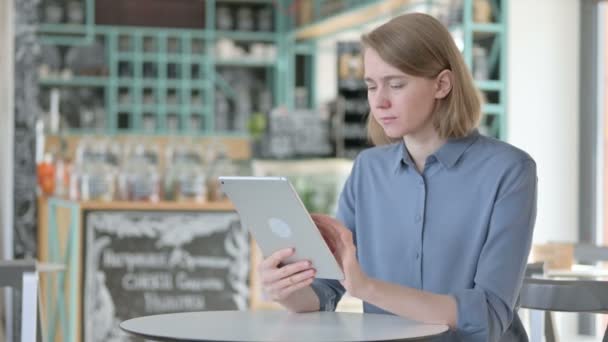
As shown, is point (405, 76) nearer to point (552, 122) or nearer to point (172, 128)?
point (552, 122)

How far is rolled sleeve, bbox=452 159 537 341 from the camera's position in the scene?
6.93ft

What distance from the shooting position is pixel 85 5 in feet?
39.8

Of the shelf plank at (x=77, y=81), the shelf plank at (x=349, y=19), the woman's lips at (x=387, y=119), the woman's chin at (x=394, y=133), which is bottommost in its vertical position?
the woman's chin at (x=394, y=133)

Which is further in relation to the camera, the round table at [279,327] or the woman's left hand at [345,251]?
Answer: the woman's left hand at [345,251]

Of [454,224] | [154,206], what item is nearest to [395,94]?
[454,224]

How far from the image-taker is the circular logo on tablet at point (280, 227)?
82.0 inches

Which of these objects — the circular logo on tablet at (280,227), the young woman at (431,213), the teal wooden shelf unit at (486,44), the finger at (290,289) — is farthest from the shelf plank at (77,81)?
the circular logo on tablet at (280,227)

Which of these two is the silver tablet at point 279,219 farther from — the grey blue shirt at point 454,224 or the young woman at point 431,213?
the grey blue shirt at point 454,224

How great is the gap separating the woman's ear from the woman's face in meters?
0.01

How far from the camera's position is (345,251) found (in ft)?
6.74

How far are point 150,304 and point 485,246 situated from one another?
13.5 feet

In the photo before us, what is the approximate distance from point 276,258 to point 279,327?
0.14 metres

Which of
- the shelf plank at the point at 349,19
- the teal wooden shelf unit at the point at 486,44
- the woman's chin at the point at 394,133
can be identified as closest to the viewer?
the woman's chin at the point at 394,133

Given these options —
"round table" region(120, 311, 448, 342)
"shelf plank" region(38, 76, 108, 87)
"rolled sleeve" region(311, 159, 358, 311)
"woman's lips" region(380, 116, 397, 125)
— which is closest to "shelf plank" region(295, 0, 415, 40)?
"shelf plank" region(38, 76, 108, 87)
